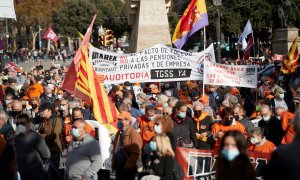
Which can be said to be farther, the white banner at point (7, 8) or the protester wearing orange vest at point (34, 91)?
the white banner at point (7, 8)

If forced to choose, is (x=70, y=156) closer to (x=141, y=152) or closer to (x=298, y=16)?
(x=141, y=152)

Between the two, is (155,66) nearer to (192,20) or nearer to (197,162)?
(192,20)

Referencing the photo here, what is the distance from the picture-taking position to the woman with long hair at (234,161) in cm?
598

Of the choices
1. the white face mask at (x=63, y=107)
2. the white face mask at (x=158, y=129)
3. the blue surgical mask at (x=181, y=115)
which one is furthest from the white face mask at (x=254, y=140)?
the white face mask at (x=63, y=107)

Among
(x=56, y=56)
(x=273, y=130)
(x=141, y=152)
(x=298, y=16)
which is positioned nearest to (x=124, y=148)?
(x=141, y=152)

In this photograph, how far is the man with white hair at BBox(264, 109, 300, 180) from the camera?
5.04 meters

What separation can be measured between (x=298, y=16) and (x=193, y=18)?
128 ft

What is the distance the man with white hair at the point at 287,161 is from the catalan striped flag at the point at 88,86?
5507 millimetres

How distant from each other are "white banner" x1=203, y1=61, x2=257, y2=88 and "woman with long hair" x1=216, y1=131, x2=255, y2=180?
332 inches

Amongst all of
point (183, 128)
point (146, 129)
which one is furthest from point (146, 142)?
point (183, 128)

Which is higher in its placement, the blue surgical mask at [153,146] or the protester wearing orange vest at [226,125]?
the protester wearing orange vest at [226,125]

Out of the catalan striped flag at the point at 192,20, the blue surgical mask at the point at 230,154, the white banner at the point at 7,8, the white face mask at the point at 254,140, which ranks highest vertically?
the white banner at the point at 7,8

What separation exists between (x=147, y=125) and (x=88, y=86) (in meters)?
1.25

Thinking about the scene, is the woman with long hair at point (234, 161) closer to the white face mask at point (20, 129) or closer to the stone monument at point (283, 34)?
the white face mask at point (20, 129)
